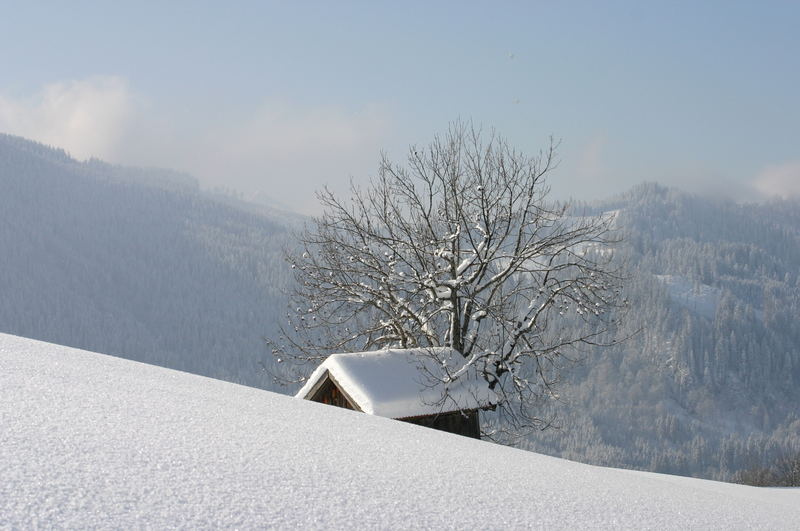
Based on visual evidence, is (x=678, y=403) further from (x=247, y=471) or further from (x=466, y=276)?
(x=247, y=471)

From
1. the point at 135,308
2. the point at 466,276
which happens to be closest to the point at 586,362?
the point at 135,308

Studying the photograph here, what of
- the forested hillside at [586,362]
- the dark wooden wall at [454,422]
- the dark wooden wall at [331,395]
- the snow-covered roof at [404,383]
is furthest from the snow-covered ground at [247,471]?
the forested hillside at [586,362]

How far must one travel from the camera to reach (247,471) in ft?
9.08

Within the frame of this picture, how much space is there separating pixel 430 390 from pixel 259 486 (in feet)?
25.7

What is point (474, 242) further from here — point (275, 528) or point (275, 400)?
point (275, 528)

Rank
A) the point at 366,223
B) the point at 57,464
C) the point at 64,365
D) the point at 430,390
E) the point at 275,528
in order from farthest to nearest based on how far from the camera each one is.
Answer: the point at 366,223, the point at 430,390, the point at 64,365, the point at 57,464, the point at 275,528

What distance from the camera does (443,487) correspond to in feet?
10.5

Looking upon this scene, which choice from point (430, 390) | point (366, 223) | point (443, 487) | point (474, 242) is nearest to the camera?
point (443, 487)

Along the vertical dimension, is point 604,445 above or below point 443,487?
below

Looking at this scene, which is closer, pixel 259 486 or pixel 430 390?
pixel 259 486

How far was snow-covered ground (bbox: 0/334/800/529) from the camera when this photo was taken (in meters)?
2.22

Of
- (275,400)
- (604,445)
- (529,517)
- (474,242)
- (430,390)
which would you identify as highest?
(474,242)

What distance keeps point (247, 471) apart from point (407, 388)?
7.43m

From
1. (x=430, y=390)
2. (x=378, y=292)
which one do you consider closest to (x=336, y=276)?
(x=378, y=292)
